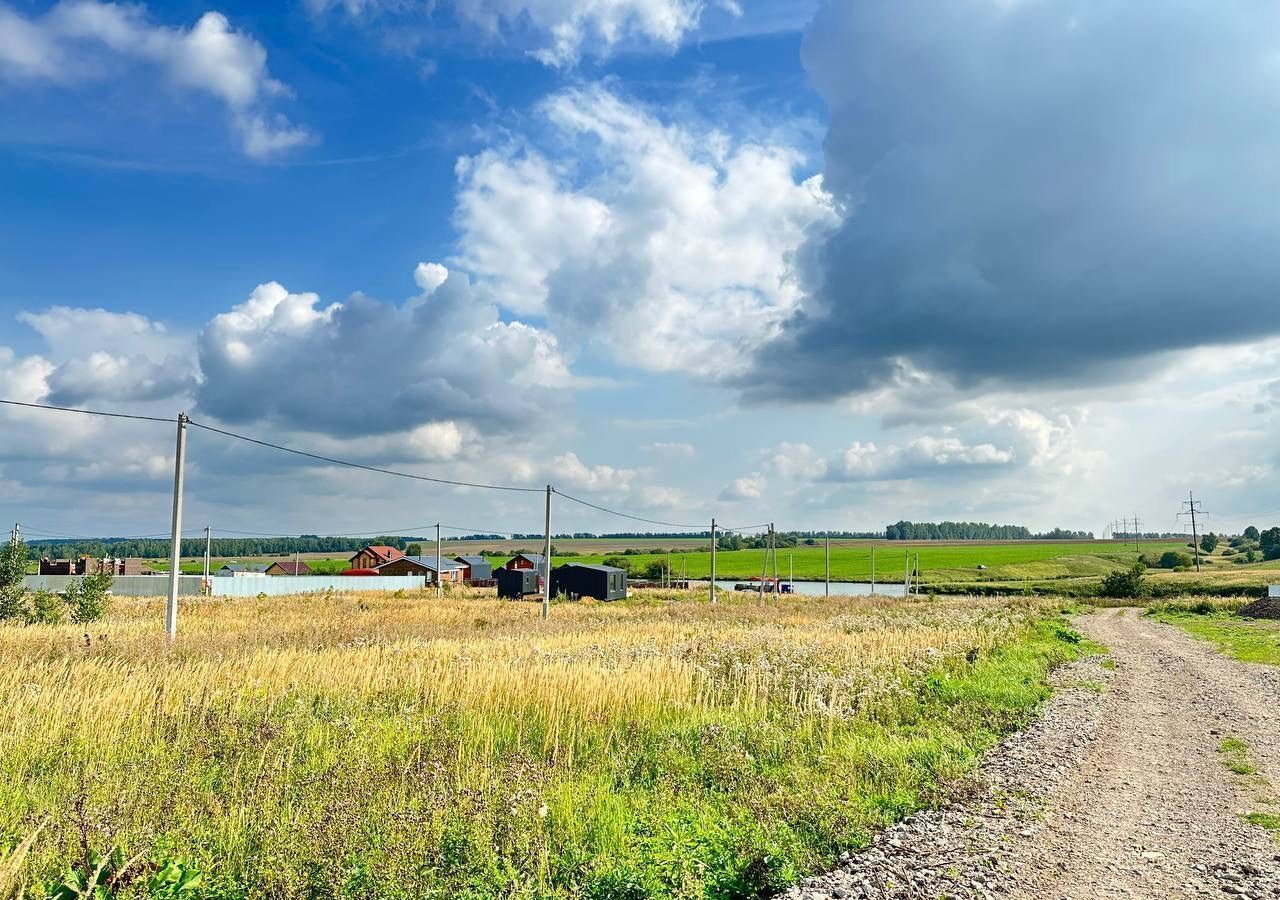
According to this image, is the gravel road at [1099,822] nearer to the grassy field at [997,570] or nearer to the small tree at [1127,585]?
the small tree at [1127,585]

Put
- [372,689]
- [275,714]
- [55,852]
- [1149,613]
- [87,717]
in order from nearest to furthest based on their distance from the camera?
1. [55,852]
2. [87,717]
3. [275,714]
4. [372,689]
5. [1149,613]

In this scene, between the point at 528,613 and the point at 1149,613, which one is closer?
the point at 528,613

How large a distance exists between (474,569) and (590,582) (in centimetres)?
4089

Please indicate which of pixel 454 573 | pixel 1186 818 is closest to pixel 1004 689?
pixel 1186 818

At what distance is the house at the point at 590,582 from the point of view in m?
63.4

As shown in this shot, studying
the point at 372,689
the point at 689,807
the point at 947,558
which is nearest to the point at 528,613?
the point at 372,689

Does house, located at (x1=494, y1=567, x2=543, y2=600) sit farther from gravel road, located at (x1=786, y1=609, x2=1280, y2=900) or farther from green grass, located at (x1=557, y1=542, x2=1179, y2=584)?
gravel road, located at (x1=786, y1=609, x2=1280, y2=900)

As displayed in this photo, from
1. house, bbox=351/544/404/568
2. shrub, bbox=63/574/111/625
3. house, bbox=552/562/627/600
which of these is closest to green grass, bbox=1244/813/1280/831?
shrub, bbox=63/574/111/625

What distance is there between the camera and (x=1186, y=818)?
26.7 ft

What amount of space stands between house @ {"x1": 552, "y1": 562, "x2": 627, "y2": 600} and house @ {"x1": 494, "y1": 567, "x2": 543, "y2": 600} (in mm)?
2311

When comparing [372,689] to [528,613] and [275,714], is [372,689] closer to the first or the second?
[275,714]

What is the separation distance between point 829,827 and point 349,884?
4.40m

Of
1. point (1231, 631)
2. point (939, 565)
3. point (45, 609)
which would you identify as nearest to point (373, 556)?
point (45, 609)

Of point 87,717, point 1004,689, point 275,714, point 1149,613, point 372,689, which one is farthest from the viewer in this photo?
point 1149,613
